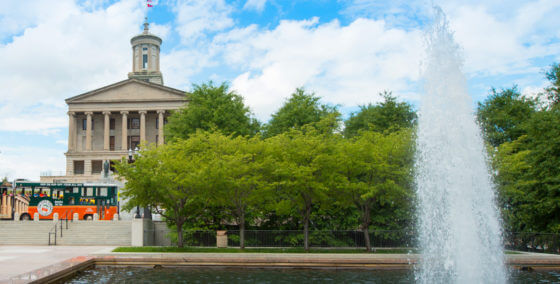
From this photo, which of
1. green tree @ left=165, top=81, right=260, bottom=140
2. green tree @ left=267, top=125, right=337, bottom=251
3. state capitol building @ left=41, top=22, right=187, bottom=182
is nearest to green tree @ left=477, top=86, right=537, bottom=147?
green tree @ left=267, top=125, right=337, bottom=251

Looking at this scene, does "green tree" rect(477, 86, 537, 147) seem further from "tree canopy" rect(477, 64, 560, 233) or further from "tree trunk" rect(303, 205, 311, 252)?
"tree trunk" rect(303, 205, 311, 252)

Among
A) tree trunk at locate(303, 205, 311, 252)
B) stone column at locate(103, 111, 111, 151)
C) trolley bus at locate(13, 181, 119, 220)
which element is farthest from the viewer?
stone column at locate(103, 111, 111, 151)

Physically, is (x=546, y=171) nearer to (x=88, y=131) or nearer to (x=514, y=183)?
(x=514, y=183)

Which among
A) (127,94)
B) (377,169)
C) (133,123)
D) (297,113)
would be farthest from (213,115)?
(133,123)

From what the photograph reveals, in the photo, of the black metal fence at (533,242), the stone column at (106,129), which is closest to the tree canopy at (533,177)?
the black metal fence at (533,242)

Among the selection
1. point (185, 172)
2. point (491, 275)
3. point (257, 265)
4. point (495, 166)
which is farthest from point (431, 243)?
point (185, 172)

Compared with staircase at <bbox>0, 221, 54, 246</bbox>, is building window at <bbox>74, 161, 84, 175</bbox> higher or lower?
higher

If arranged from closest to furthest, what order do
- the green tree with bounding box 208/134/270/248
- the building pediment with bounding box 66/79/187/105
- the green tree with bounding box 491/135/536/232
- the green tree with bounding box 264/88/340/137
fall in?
the green tree with bounding box 208/134/270/248
the green tree with bounding box 491/135/536/232
the green tree with bounding box 264/88/340/137
the building pediment with bounding box 66/79/187/105

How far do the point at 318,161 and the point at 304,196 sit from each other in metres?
2.76

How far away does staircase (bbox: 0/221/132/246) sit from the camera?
33.0 m

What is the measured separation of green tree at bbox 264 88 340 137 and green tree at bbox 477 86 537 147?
1351cm

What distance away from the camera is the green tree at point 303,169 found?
26469 millimetres

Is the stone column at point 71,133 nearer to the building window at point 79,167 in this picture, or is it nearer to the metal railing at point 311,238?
the building window at point 79,167

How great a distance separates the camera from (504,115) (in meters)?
42.7
